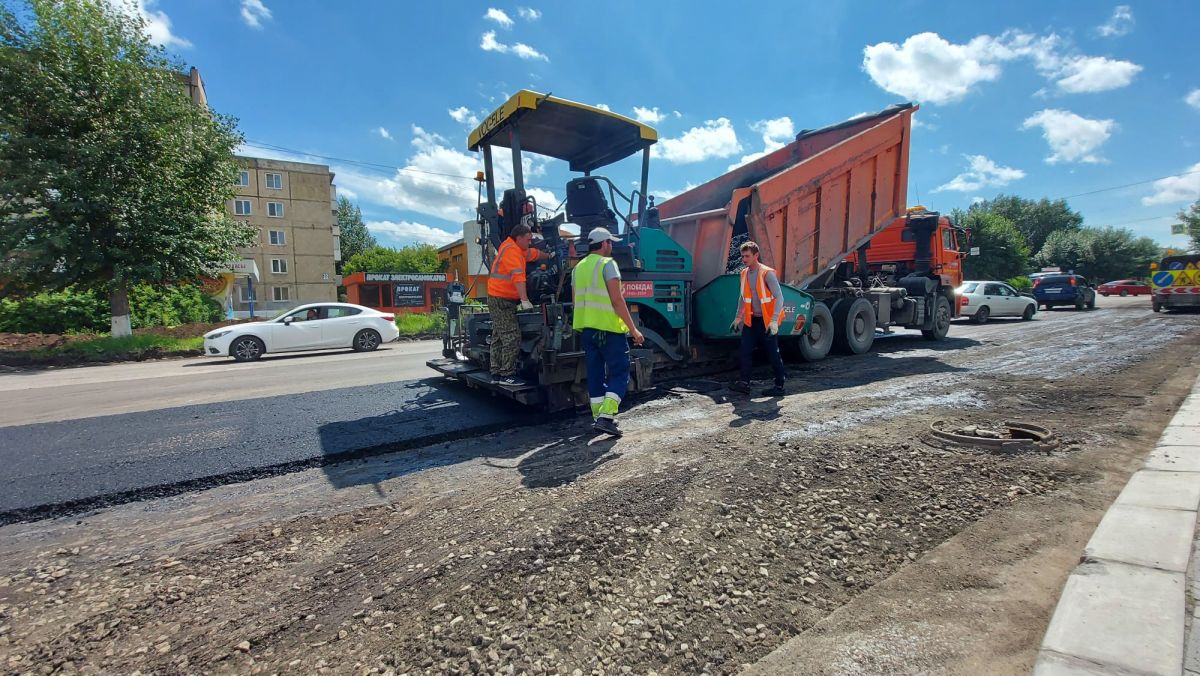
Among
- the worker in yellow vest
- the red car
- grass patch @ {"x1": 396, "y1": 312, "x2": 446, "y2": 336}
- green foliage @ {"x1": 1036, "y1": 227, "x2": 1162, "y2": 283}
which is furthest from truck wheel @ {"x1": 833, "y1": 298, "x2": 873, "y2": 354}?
green foliage @ {"x1": 1036, "y1": 227, "x2": 1162, "y2": 283}

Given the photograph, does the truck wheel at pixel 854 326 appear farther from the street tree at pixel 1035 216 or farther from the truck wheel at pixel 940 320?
the street tree at pixel 1035 216

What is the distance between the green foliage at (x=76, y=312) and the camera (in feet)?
53.9

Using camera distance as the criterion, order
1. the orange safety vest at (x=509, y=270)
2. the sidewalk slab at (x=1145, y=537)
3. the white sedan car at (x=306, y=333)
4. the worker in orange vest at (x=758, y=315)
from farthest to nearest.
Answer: the white sedan car at (x=306, y=333)
the worker in orange vest at (x=758, y=315)
the orange safety vest at (x=509, y=270)
the sidewalk slab at (x=1145, y=537)

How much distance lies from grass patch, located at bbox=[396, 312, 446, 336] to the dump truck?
1236 cm

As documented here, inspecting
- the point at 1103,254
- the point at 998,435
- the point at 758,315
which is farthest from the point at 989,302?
the point at 1103,254

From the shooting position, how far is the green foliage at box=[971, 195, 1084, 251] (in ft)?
185

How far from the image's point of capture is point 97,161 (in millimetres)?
13328

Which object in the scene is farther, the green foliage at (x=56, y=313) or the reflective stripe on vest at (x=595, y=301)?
the green foliage at (x=56, y=313)

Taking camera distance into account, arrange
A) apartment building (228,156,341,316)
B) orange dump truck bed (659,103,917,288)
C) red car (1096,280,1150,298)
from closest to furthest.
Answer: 1. orange dump truck bed (659,103,917,288)
2. red car (1096,280,1150,298)
3. apartment building (228,156,341,316)

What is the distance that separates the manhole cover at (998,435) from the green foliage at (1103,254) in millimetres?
55822

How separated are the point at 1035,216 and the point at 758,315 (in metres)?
70.1

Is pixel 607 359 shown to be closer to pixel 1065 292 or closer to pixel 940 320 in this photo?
pixel 940 320

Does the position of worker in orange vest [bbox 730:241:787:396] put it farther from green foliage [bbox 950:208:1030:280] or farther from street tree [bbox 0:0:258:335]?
green foliage [bbox 950:208:1030:280]

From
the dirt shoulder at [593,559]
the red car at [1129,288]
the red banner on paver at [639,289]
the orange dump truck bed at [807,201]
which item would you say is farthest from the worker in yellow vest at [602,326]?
the red car at [1129,288]
